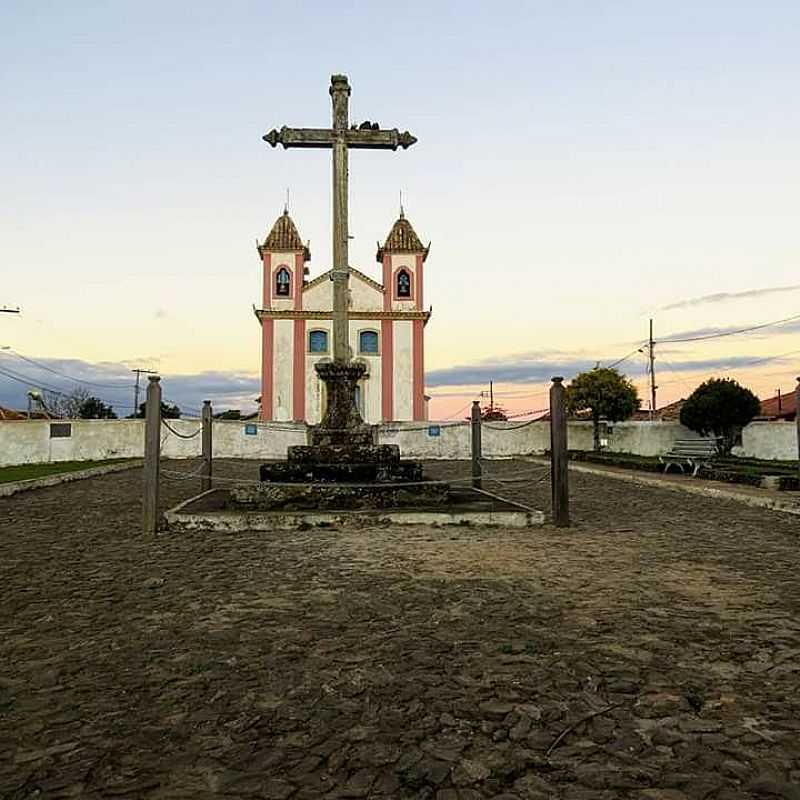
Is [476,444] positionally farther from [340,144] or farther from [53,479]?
[53,479]

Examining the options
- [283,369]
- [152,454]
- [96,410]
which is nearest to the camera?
[152,454]

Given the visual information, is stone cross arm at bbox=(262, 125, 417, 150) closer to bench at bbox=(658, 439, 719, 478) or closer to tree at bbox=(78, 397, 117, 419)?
bench at bbox=(658, 439, 719, 478)

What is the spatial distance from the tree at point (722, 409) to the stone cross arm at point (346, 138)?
15821 mm

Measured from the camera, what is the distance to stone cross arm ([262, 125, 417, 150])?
11.1 meters

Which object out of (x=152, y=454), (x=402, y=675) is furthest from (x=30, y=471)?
(x=402, y=675)

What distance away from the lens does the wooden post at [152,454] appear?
7602 mm

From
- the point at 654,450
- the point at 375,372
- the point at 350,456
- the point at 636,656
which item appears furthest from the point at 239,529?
the point at 375,372

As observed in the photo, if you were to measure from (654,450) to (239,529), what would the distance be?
2229 centimetres

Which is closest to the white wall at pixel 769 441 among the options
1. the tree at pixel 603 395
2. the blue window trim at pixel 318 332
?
the tree at pixel 603 395

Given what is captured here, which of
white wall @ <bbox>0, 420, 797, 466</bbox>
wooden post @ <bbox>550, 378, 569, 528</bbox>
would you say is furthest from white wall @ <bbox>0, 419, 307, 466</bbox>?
wooden post @ <bbox>550, 378, 569, 528</bbox>

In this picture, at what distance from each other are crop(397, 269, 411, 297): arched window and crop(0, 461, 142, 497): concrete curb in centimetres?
1764

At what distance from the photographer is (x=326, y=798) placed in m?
2.11

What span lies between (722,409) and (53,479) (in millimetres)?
19804

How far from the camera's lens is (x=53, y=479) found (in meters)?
14.9
